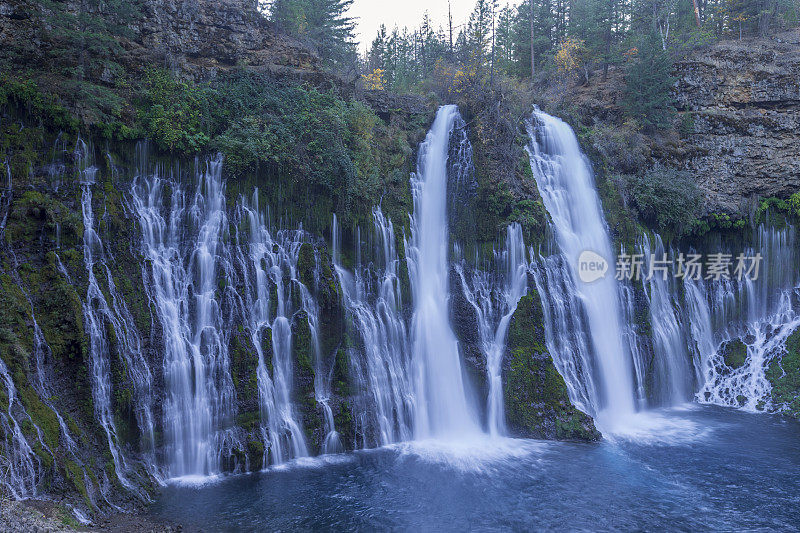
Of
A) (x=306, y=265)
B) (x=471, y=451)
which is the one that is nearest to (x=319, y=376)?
(x=306, y=265)

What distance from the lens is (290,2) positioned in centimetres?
2481

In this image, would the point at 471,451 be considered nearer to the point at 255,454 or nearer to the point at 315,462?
the point at 315,462

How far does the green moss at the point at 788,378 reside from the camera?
58.9ft

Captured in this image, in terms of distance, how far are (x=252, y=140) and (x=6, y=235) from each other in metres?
7.03

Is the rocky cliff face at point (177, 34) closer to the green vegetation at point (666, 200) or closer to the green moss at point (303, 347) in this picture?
the green moss at point (303, 347)

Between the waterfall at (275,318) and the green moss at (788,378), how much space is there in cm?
1743

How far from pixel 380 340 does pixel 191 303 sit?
5.70 meters

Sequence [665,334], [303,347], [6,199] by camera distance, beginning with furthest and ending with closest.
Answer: [665,334] → [303,347] → [6,199]

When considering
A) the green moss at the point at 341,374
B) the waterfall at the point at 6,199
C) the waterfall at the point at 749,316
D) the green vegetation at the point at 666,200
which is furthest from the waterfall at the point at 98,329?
the waterfall at the point at 749,316

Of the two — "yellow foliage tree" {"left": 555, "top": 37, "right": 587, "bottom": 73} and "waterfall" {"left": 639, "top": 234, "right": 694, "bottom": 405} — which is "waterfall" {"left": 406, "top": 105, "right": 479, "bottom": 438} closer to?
"waterfall" {"left": 639, "top": 234, "right": 694, "bottom": 405}

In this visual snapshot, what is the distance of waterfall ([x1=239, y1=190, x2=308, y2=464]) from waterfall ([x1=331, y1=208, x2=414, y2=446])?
1.50m

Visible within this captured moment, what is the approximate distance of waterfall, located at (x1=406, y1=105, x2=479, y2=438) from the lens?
15.2m

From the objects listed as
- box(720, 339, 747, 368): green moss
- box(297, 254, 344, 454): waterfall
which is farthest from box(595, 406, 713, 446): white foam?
box(297, 254, 344, 454): waterfall

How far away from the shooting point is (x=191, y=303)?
43.9ft
